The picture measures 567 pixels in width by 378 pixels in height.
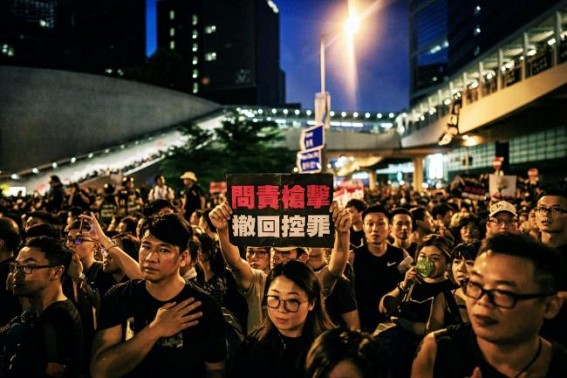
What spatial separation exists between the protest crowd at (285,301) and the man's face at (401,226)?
3.46 feet

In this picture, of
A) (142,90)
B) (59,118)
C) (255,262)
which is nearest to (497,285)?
(255,262)

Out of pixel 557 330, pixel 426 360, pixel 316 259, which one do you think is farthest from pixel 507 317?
pixel 316 259

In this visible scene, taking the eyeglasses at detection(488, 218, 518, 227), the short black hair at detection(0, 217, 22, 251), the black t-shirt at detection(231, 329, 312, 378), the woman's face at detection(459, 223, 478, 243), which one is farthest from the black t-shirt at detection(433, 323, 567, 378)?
the woman's face at detection(459, 223, 478, 243)

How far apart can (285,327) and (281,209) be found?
1.37 metres

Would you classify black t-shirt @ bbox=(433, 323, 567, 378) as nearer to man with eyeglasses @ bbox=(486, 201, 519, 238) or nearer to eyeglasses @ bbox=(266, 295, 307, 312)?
eyeglasses @ bbox=(266, 295, 307, 312)

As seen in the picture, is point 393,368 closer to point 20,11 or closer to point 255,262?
point 255,262

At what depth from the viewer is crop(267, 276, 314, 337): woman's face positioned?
2.87 m

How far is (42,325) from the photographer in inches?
122

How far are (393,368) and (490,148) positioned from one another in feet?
131

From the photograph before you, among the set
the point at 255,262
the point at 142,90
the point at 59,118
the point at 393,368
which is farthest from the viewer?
the point at 142,90

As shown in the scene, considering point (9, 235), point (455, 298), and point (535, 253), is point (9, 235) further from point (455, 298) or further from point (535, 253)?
point (535, 253)

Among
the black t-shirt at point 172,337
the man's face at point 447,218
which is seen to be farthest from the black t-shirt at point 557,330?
the man's face at point 447,218

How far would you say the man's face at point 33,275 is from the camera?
3.28 metres

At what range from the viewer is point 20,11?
172ft
